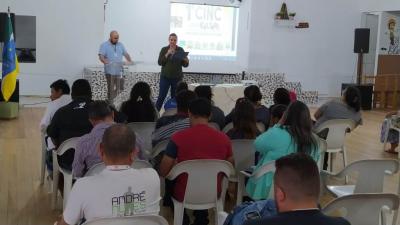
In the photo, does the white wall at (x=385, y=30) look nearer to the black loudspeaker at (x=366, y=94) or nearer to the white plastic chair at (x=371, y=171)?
the black loudspeaker at (x=366, y=94)

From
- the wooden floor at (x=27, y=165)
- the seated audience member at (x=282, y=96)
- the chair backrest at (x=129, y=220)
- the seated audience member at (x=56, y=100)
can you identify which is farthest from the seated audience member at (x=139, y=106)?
the chair backrest at (x=129, y=220)

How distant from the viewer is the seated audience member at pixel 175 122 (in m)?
3.86

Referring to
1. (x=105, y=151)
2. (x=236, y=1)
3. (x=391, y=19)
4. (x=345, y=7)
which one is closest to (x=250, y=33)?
(x=236, y=1)

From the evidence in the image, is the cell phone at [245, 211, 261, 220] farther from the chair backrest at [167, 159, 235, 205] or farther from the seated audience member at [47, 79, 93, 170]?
the seated audience member at [47, 79, 93, 170]

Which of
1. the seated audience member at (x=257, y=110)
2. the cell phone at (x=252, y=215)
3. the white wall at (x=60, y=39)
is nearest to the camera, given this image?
the cell phone at (x=252, y=215)

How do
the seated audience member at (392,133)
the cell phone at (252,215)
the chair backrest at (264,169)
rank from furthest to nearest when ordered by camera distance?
the seated audience member at (392,133) < the chair backrest at (264,169) < the cell phone at (252,215)

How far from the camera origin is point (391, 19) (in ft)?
41.7

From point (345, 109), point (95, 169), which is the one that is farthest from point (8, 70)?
point (95, 169)

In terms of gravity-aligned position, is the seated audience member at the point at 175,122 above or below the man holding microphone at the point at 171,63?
below

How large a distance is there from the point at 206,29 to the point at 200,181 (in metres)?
9.27

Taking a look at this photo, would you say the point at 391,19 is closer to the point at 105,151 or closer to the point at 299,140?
the point at 299,140

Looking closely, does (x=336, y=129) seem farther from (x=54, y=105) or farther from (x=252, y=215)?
(x=252, y=215)

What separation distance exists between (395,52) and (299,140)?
10.6 metres

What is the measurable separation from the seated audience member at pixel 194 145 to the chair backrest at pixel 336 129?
2.08m
